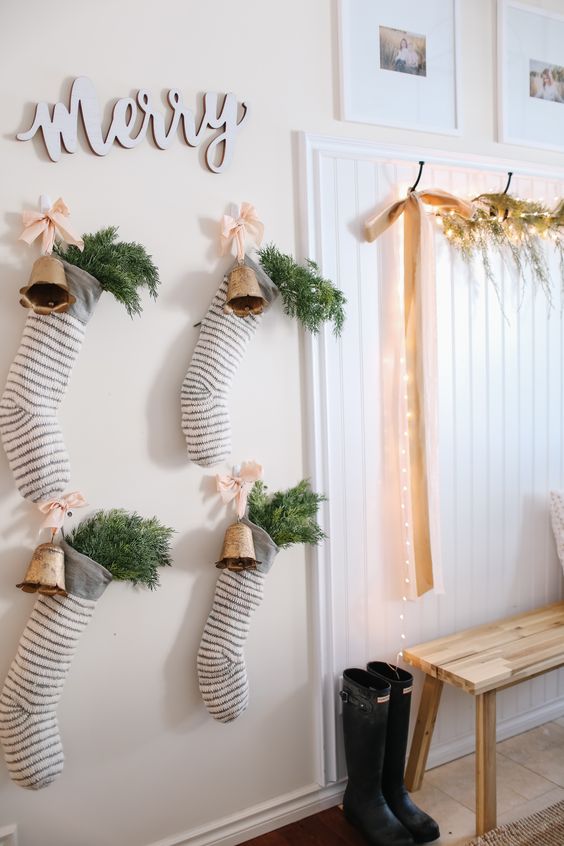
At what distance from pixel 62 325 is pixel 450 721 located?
1.90m

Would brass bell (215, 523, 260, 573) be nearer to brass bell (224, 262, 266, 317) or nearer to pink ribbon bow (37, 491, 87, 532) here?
pink ribbon bow (37, 491, 87, 532)

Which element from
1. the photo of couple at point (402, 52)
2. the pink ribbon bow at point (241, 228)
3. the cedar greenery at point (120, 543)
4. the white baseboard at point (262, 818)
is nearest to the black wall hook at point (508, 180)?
the photo of couple at point (402, 52)

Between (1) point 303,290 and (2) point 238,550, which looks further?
(1) point 303,290

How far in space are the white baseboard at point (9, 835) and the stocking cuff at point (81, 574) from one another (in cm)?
61

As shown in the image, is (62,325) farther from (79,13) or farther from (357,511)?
(357,511)

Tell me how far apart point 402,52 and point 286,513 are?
4.90 feet

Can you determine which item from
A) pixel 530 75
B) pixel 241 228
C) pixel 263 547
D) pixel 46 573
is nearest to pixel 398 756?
pixel 263 547

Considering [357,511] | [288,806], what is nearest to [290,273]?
[357,511]

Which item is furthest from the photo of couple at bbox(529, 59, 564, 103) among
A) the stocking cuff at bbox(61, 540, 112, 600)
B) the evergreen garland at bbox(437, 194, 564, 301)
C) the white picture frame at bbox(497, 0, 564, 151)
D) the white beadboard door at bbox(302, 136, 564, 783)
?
the stocking cuff at bbox(61, 540, 112, 600)

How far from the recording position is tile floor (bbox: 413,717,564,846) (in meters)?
2.20

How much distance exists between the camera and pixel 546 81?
8.46 ft

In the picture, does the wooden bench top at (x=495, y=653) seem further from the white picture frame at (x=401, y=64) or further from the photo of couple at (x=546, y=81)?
the photo of couple at (x=546, y=81)

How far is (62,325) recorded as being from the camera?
169 cm

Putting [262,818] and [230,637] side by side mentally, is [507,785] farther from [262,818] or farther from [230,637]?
[230,637]
